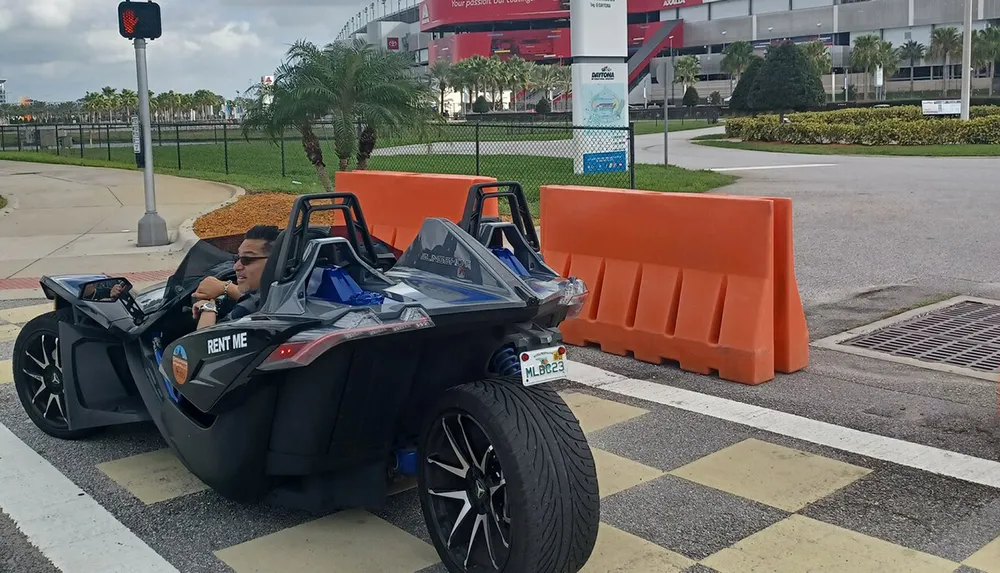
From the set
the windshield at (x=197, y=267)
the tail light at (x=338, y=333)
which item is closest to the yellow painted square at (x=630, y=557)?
the tail light at (x=338, y=333)

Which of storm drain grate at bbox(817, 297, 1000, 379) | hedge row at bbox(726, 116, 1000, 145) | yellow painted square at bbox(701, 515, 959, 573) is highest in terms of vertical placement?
hedge row at bbox(726, 116, 1000, 145)

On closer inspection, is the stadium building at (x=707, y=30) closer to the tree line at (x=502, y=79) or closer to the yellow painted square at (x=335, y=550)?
the tree line at (x=502, y=79)

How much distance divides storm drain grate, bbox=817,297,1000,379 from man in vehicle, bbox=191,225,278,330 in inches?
180

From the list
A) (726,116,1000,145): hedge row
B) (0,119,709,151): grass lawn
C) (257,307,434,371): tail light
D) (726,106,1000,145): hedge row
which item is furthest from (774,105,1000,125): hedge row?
(257,307,434,371): tail light

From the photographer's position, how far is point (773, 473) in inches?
193

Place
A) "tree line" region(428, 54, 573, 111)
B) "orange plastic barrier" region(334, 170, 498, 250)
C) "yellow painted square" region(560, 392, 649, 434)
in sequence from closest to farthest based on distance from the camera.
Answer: "yellow painted square" region(560, 392, 649, 434) → "orange plastic barrier" region(334, 170, 498, 250) → "tree line" region(428, 54, 573, 111)

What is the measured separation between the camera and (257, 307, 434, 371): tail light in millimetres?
3387

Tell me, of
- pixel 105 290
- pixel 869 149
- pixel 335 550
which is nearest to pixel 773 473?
pixel 335 550

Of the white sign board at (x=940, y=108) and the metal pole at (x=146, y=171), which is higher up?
the white sign board at (x=940, y=108)

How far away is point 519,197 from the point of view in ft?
15.2

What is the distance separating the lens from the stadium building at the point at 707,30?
84500 millimetres

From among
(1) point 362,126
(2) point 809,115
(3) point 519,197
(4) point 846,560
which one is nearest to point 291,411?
(3) point 519,197

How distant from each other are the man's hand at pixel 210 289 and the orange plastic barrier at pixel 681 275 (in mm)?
3504

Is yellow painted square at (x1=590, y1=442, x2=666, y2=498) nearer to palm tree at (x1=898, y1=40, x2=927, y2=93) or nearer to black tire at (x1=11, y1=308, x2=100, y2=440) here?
black tire at (x1=11, y1=308, x2=100, y2=440)
